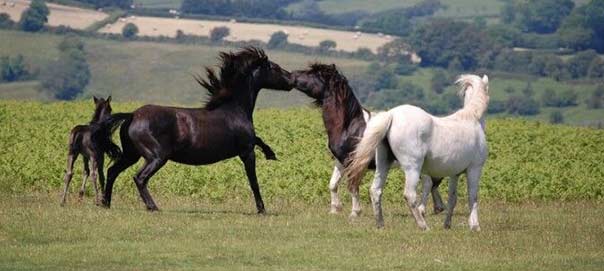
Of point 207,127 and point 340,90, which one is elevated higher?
point 340,90

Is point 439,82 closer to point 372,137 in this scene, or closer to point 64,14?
point 64,14

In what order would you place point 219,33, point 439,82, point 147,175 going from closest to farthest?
point 147,175 → point 439,82 → point 219,33

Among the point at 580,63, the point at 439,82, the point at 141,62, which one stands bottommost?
the point at 141,62

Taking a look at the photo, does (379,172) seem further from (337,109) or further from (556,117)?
(556,117)

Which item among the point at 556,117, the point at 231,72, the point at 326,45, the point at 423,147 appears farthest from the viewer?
the point at 326,45

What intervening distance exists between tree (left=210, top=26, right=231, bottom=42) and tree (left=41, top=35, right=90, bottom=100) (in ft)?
43.4

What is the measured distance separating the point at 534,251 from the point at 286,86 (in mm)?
5832

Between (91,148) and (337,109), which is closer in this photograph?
(337,109)

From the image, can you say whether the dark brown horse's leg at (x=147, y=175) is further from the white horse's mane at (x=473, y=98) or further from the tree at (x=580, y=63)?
the tree at (x=580, y=63)

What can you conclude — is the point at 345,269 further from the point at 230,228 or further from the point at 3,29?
the point at 3,29

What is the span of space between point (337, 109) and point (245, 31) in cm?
12148

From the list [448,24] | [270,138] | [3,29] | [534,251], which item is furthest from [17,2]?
[534,251]

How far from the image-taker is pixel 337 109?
2183cm

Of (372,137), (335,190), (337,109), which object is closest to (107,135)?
(337,109)
